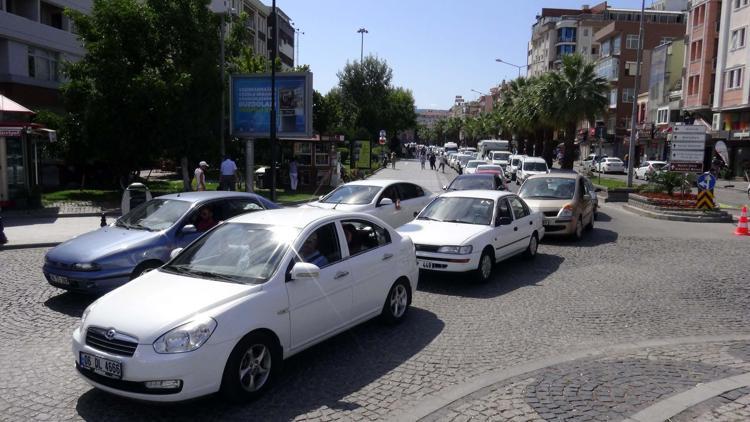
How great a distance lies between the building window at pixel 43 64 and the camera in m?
31.1

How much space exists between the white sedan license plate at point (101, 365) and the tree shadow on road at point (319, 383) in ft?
1.35

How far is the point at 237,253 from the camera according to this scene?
603 cm

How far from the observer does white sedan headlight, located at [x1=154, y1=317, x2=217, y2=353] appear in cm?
464

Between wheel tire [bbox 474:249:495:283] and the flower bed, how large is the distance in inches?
517

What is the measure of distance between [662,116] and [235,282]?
62.8m

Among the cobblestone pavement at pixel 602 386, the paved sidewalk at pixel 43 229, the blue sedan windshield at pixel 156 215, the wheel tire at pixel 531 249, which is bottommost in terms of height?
the paved sidewalk at pixel 43 229

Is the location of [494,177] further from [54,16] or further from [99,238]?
[54,16]

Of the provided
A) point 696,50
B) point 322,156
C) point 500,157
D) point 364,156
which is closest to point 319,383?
point 322,156

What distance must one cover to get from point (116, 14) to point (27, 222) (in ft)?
30.3

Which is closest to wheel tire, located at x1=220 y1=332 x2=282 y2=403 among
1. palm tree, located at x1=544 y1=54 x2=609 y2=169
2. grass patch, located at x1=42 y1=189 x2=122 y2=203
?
grass patch, located at x1=42 y1=189 x2=122 y2=203

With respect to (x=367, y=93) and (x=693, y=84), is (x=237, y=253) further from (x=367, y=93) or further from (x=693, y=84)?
(x=367, y=93)

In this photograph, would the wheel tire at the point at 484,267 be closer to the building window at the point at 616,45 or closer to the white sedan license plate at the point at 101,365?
the white sedan license plate at the point at 101,365

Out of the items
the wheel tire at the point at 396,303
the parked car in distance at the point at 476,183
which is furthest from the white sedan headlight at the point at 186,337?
the parked car in distance at the point at 476,183

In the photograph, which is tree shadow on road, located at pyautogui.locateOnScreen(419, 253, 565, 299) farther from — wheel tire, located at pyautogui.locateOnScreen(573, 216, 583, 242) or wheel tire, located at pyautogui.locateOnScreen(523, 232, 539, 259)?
wheel tire, located at pyautogui.locateOnScreen(573, 216, 583, 242)
